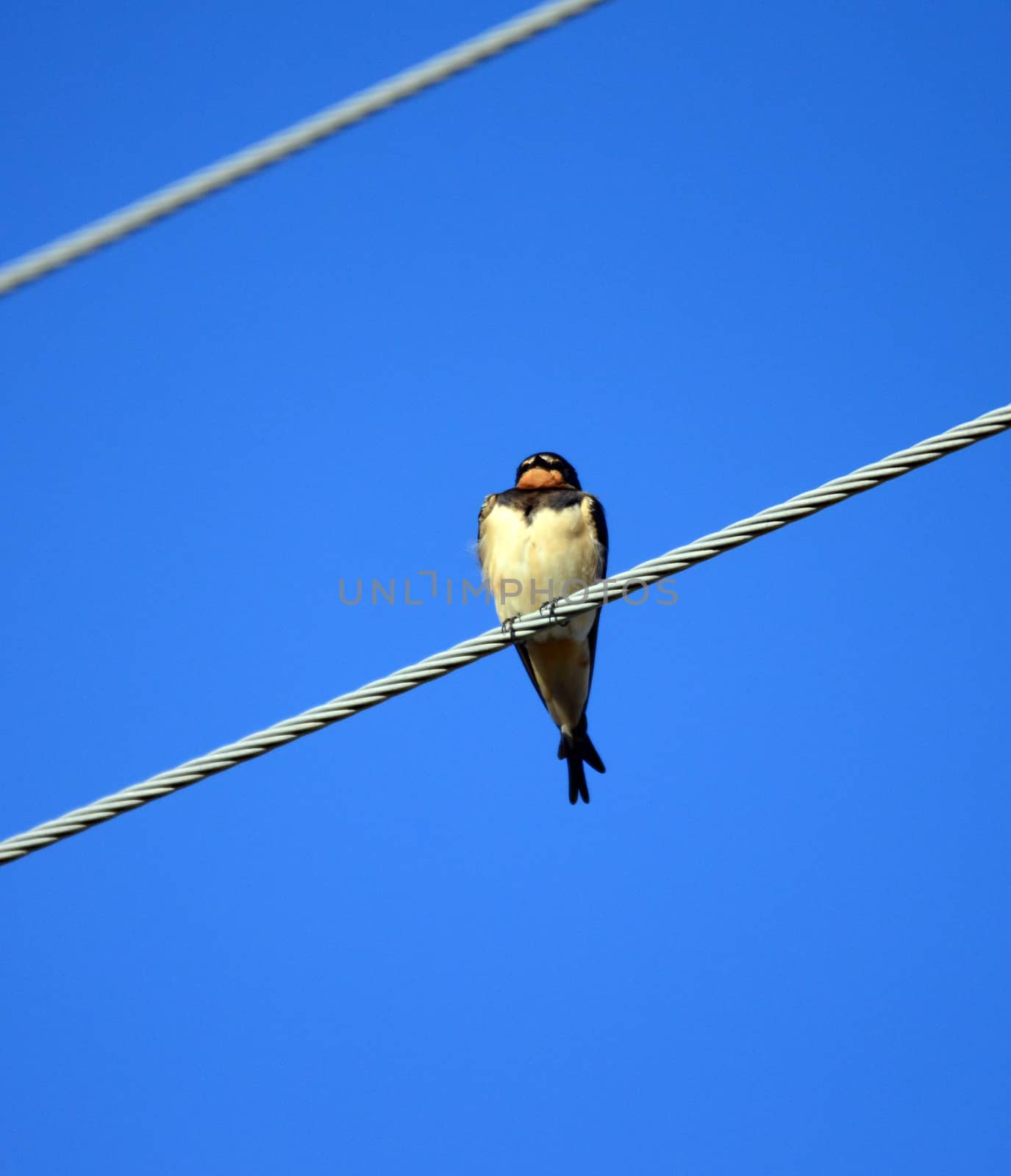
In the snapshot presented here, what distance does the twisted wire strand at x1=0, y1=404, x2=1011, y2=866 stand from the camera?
3.36m

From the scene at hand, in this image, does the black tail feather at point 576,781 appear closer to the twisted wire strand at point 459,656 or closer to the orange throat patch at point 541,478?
the orange throat patch at point 541,478

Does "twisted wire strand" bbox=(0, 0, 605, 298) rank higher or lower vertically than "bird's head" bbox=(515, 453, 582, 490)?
lower

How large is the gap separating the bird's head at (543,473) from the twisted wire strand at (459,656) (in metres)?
3.34

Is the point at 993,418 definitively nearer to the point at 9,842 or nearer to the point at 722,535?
the point at 722,535

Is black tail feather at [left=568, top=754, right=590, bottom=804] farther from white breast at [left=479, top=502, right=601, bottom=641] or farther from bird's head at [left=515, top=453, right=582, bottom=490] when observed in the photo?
bird's head at [left=515, top=453, right=582, bottom=490]

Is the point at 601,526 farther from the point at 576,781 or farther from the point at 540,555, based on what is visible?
the point at 576,781

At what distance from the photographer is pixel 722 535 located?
3699 millimetres

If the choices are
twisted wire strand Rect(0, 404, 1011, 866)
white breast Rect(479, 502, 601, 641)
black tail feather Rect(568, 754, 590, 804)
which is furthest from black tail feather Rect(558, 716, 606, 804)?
twisted wire strand Rect(0, 404, 1011, 866)

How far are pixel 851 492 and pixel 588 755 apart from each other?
4.06 m

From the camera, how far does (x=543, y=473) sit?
7.38m

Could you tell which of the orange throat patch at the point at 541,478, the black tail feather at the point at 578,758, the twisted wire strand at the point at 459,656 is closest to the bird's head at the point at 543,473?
the orange throat patch at the point at 541,478

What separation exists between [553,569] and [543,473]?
0.77 metres

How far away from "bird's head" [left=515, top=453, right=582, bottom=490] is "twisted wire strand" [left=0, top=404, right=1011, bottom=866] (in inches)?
131

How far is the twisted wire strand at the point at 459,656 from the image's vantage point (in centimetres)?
336
